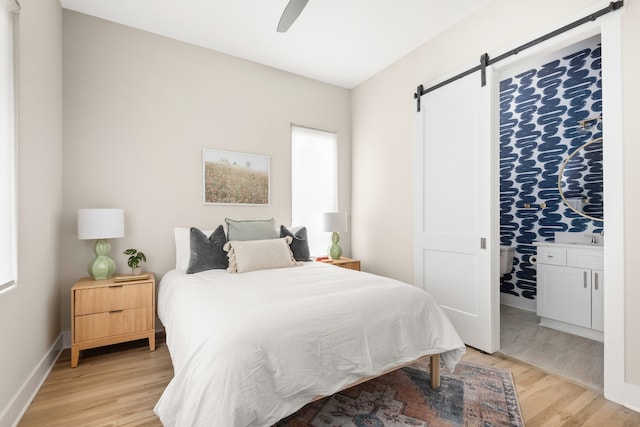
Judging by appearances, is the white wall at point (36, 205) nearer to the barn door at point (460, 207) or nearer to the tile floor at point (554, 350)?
the barn door at point (460, 207)

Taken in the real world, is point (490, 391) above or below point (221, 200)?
below

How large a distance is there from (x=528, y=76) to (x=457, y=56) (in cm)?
170

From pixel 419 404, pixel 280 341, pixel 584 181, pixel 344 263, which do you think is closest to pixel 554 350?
pixel 419 404

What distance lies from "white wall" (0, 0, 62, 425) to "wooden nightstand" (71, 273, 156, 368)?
20 cm

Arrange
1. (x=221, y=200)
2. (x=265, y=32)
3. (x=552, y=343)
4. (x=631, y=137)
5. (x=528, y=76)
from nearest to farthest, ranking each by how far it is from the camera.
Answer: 1. (x=631, y=137)
2. (x=552, y=343)
3. (x=265, y=32)
4. (x=221, y=200)
5. (x=528, y=76)

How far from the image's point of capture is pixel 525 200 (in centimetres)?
402

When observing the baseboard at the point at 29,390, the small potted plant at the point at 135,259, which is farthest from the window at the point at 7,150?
the small potted plant at the point at 135,259

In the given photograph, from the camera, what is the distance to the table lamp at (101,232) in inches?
100.0

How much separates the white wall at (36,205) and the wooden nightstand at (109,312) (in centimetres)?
20

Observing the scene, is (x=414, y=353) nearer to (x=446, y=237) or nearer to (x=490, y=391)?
(x=490, y=391)

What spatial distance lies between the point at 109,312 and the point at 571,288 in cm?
434

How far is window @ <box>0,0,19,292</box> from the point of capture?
170cm

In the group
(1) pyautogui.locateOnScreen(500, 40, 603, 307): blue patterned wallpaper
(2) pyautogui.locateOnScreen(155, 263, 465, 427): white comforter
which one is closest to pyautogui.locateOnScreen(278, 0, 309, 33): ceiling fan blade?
(2) pyautogui.locateOnScreen(155, 263, 465, 427): white comforter

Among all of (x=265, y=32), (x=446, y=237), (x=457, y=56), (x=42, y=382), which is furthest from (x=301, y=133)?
(x=42, y=382)
